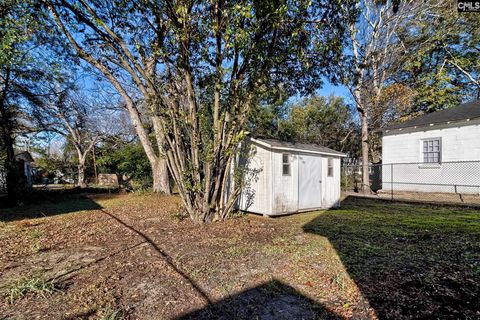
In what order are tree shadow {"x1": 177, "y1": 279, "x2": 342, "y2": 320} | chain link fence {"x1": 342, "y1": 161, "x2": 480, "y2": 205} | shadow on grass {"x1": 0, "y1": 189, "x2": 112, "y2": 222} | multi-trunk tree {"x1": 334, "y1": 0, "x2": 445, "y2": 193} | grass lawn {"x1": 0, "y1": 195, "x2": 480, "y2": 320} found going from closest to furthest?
tree shadow {"x1": 177, "y1": 279, "x2": 342, "y2": 320}, grass lawn {"x1": 0, "y1": 195, "x2": 480, "y2": 320}, shadow on grass {"x1": 0, "y1": 189, "x2": 112, "y2": 222}, chain link fence {"x1": 342, "y1": 161, "x2": 480, "y2": 205}, multi-trunk tree {"x1": 334, "y1": 0, "x2": 445, "y2": 193}

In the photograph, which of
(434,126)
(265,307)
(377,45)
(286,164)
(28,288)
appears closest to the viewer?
(265,307)

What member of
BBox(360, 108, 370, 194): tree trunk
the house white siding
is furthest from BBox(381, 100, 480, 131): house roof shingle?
BBox(360, 108, 370, 194): tree trunk

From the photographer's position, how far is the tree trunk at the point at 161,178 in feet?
38.1

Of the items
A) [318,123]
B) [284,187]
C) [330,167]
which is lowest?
[284,187]

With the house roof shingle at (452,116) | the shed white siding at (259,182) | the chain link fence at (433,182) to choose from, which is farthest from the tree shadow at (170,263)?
the house roof shingle at (452,116)

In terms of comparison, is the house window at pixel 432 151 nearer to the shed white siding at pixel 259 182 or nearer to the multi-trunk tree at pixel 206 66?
the multi-trunk tree at pixel 206 66

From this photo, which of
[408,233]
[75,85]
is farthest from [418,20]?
[75,85]

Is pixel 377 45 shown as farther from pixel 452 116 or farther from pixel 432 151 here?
pixel 432 151

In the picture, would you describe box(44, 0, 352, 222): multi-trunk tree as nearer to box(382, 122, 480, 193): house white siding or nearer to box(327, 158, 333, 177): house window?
box(327, 158, 333, 177): house window

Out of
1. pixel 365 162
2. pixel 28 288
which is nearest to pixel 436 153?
pixel 365 162

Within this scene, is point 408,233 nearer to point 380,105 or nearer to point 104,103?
point 380,105

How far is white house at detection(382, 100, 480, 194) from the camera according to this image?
967 cm

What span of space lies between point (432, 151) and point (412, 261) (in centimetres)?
977

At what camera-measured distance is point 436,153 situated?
1083 centimetres
